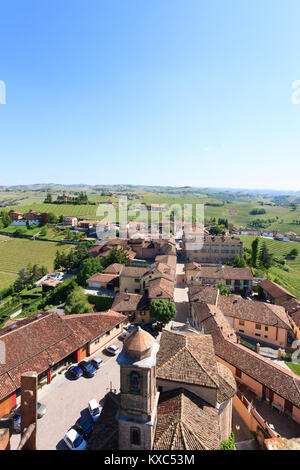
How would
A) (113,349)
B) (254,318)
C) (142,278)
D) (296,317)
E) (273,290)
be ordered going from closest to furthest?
1. (113,349)
2. (254,318)
3. (296,317)
4. (142,278)
5. (273,290)

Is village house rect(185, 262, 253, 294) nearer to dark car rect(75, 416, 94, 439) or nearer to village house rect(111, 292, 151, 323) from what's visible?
village house rect(111, 292, 151, 323)

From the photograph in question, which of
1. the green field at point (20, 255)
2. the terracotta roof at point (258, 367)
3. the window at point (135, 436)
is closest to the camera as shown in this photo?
the window at point (135, 436)

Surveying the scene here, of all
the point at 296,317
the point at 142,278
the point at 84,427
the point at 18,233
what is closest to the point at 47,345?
the point at 84,427

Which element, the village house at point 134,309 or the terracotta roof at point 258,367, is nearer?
the terracotta roof at point 258,367

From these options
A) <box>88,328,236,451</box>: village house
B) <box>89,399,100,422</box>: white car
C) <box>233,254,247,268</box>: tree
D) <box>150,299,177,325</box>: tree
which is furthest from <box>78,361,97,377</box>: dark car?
<box>233,254,247,268</box>: tree

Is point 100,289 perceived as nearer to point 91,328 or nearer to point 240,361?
point 91,328

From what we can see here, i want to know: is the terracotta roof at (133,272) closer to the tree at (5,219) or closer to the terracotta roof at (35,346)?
the terracotta roof at (35,346)

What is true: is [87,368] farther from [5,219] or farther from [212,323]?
[5,219]

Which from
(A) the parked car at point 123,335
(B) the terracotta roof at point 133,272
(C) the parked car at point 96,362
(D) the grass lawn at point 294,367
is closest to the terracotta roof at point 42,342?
(C) the parked car at point 96,362
